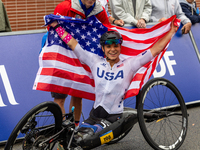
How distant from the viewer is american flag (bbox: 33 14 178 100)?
137 inches

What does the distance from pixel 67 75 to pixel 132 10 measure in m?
2.45

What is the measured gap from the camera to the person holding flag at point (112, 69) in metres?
3.32

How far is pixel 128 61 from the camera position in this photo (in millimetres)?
3438

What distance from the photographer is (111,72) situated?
3.36m

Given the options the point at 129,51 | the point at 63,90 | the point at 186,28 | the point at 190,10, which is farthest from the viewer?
A: the point at 190,10

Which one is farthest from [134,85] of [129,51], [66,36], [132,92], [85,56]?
[66,36]

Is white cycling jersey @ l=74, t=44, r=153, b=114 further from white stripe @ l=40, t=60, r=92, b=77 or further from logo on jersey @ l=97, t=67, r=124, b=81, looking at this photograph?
white stripe @ l=40, t=60, r=92, b=77

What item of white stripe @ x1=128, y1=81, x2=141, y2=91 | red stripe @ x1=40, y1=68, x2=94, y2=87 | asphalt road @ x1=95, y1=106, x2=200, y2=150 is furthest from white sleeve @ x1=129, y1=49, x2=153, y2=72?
asphalt road @ x1=95, y1=106, x2=200, y2=150

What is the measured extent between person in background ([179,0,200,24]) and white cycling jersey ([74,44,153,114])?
3.05 meters

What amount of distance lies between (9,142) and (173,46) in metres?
3.93

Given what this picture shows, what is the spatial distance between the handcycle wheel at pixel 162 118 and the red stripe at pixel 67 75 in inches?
30.8

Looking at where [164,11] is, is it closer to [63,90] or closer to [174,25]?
[174,25]

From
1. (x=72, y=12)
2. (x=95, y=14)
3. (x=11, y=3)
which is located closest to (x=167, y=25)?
(x=95, y=14)

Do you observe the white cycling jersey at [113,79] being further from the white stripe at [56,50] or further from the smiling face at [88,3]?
the smiling face at [88,3]
